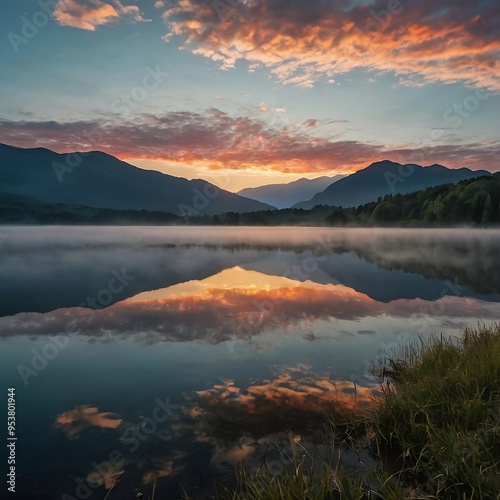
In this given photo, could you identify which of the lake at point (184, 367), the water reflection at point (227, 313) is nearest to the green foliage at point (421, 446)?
the lake at point (184, 367)

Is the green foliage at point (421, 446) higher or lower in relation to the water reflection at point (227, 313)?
higher

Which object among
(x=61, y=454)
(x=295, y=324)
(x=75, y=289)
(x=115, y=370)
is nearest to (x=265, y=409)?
(x=61, y=454)

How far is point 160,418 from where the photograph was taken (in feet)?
32.1

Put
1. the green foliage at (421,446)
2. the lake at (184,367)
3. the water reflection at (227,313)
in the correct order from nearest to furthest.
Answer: the green foliage at (421,446) → the lake at (184,367) → the water reflection at (227,313)

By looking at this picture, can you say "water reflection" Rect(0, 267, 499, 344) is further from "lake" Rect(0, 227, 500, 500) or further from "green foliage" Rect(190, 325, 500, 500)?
"green foliage" Rect(190, 325, 500, 500)

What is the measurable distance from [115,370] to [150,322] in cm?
681

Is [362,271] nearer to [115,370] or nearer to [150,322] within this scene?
[150,322]

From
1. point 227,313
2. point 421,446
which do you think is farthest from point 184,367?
point 227,313

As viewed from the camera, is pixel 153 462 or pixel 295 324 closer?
pixel 153 462

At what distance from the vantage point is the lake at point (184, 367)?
799 cm

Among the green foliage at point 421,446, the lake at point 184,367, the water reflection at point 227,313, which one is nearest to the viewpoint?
the green foliage at point 421,446

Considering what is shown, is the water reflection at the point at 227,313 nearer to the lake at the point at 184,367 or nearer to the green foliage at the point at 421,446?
the lake at the point at 184,367

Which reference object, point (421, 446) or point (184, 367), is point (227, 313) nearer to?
point (184, 367)

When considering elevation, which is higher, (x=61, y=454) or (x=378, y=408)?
(x=378, y=408)
